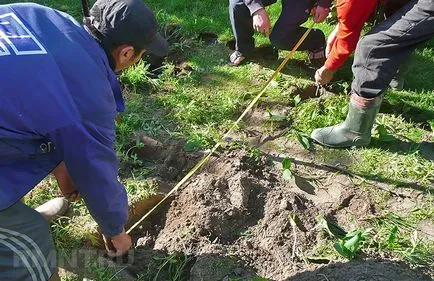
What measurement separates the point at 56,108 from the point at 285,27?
273 centimetres

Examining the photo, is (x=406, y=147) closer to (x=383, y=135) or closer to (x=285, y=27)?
(x=383, y=135)

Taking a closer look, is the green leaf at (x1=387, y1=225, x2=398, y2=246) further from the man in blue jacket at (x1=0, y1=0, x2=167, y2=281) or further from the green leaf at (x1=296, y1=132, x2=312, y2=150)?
the man in blue jacket at (x1=0, y1=0, x2=167, y2=281)

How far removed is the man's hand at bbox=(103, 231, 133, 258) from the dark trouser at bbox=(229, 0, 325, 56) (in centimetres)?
237

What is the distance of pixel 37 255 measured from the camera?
233 centimetres

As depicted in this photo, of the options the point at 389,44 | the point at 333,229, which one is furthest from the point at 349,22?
the point at 333,229

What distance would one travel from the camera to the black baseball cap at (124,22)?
2238 millimetres

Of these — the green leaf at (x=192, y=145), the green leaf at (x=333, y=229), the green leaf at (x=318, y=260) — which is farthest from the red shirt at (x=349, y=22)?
the green leaf at (x=318, y=260)

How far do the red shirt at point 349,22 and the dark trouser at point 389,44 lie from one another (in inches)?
7.9

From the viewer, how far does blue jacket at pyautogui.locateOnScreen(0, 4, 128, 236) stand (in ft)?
6.63

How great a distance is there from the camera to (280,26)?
4.38m

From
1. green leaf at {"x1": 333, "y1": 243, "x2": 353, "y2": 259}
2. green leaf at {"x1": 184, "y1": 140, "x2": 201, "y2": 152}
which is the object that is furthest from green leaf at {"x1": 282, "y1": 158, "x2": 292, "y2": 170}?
green leaf at {"x1": 333, "y1": 243, "x2": 353, "y2": 259}

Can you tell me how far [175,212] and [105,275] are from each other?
1.92 feet

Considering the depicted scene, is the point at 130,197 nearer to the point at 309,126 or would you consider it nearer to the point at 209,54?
the point at 309,126

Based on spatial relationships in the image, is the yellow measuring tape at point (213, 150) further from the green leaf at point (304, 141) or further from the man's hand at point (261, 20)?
the green leaf at point (304, 141)
